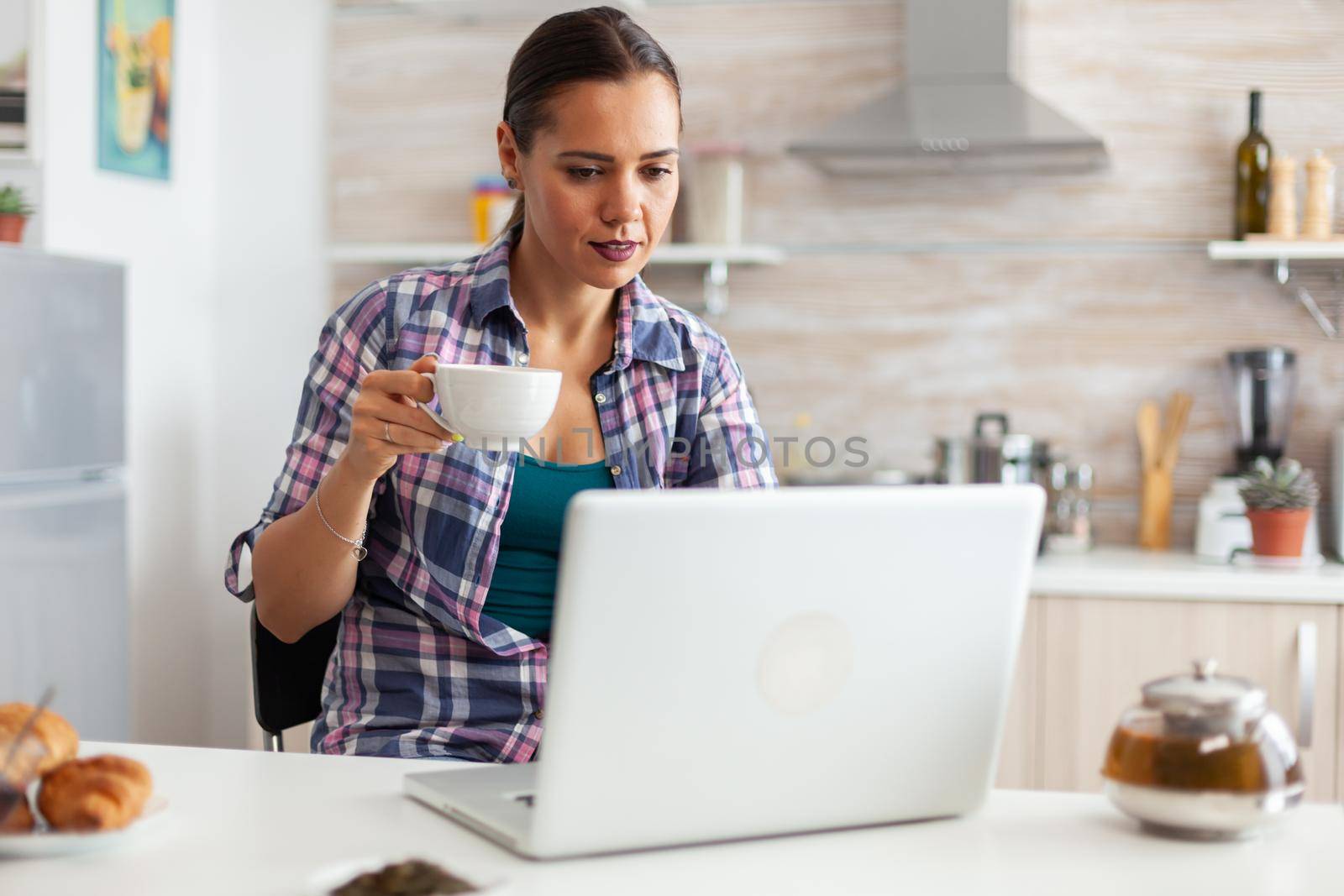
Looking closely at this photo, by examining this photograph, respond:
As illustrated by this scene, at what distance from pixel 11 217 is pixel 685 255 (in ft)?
4.31

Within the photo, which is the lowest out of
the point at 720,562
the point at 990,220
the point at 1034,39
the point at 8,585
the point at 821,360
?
the point at 8,585

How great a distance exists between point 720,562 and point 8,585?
6.42ft

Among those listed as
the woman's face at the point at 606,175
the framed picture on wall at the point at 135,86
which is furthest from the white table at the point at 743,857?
the framed picture on wall at the point at 135,86

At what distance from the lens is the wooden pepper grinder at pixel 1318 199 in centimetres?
282

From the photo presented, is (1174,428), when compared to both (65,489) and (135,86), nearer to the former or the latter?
A: (65,489)

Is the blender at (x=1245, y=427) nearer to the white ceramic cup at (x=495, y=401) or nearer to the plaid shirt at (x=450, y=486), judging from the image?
the plaid shirt at (x=450, y=486)

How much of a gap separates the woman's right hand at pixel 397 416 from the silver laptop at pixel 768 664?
306 mm

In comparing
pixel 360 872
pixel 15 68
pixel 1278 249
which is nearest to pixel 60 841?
pixel 360 872

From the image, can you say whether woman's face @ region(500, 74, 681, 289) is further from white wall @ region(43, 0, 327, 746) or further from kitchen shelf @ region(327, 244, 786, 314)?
white wall @ region(43, 0, 327, 746)

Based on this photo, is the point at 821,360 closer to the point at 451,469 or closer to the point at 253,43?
the point at 253,43

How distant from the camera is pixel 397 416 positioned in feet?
3.91

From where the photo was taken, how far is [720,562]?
0.89 meters

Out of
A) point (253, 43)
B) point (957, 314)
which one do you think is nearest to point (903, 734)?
point (957, 314)

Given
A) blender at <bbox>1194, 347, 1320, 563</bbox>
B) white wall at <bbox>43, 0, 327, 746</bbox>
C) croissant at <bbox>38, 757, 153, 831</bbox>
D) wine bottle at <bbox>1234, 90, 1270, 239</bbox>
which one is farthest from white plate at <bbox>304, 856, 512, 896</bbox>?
white wall at <bbox>43, 0, 327, 746</bbox>
